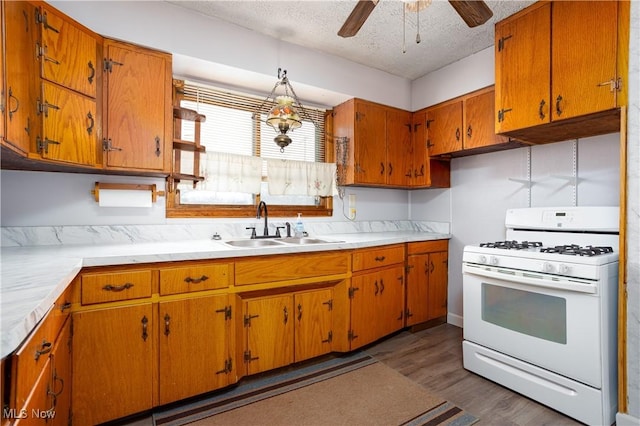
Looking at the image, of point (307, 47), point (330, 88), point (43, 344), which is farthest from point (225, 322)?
point (307, 47)

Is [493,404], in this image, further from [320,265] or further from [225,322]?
[225,322]

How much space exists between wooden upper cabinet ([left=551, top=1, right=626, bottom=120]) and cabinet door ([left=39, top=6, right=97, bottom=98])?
2878 mm

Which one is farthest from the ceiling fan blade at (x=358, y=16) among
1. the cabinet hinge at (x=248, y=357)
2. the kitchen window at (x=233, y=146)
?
the cabinet hinge at (x=248, y=357)

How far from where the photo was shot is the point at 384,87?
335 cm

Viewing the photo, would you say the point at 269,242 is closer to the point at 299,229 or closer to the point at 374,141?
the point at 299,229

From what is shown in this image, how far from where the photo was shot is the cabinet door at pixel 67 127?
1.70 meters

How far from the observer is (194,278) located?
6.22 feet

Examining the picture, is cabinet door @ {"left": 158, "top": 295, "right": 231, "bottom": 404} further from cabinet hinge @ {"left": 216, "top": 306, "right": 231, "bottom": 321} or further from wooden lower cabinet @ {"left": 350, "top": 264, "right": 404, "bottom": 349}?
wooden lower cabinet @ {"left": 350, "top": 264, "right": 404, "bottom": 349}

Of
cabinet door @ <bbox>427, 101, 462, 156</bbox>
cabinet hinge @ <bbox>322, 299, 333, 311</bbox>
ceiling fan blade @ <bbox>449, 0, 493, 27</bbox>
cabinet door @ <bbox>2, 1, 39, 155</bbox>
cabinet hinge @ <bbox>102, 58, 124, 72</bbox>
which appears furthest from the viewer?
cabinet door @ <bbox>427, 101, 462, 156</bbox>

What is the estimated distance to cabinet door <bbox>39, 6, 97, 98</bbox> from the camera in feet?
5.47

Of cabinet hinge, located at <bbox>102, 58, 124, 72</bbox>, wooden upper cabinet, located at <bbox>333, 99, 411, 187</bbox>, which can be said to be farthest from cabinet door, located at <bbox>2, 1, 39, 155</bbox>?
wooden upper cabinet, located at <bbox>333, 99, 411, 187</bbox>

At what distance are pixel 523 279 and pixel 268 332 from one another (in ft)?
5.57

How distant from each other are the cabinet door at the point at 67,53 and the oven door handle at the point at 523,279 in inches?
109

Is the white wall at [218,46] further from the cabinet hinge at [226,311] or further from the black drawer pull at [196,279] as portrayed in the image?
the cabinet hinge at [226,311]
